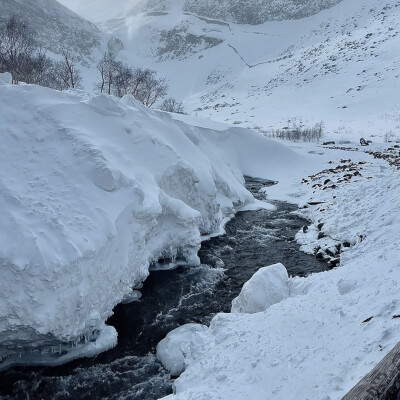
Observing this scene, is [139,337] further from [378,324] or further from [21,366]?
[378,324]

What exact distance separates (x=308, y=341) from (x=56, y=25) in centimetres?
9399

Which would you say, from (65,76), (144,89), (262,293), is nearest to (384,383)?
(262,293)

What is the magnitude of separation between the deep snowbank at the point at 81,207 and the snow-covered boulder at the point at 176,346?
153 cm

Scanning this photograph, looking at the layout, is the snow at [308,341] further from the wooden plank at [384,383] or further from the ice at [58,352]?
the ice at [58,352]

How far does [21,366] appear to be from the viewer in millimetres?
7707

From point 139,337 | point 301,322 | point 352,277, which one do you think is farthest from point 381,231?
point 139,337

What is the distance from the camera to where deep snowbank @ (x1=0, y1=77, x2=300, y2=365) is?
7.42 m

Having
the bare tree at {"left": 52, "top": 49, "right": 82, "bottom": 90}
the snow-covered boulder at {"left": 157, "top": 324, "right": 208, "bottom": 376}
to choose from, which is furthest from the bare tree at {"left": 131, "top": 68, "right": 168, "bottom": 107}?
the snow-covered boulder at {"left": 157, "top": 324, "right": 208, "bottom": 376}

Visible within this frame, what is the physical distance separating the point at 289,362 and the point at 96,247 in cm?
451

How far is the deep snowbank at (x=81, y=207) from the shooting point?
742 centimetres

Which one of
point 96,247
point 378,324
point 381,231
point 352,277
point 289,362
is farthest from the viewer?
point 381,231

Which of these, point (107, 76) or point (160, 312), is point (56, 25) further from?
point (160, 312)

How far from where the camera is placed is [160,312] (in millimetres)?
9445

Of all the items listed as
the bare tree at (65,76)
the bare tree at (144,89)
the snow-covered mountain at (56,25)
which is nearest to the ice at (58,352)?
the bare tree at (65,76)
